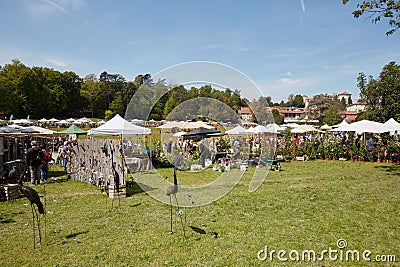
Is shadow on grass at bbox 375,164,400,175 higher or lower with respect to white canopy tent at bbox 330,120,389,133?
lower

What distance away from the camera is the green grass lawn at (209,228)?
4.61 metres

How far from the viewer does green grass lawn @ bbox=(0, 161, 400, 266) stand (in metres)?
4.61

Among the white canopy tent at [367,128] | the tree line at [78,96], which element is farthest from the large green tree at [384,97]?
the white canopy tent at [367,128]

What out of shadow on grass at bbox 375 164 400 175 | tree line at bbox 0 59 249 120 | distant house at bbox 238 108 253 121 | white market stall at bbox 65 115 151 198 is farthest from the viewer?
tree line at bbox 0 59 249 120

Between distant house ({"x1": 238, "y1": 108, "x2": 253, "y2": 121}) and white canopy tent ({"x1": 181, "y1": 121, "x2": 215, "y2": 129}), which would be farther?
white canopy tent ({"x1": 181, "y1": 121, "x2": 215, "y2": 129})

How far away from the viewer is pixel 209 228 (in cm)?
582

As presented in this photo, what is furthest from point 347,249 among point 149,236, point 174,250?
point 149,236

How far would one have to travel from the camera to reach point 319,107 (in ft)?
240

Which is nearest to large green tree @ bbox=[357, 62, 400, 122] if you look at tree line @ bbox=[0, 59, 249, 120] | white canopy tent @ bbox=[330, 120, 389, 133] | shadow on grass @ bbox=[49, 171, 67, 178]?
white canopy tent @ bbox=[330, 120, 389, 133]

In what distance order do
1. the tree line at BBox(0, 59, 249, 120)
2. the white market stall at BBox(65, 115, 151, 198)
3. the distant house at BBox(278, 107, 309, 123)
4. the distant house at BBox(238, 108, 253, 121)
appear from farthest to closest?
the tree line at BBox(0, 59, 249, 120) → the distant house at BBox(278, 107, 309, 123) → the white market stall at BBox(65, 115, 151, 198) → the distant house at BBox(238, 108, 253, 121)

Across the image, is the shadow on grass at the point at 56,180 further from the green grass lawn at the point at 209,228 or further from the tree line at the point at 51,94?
the tree line at the point at 51,94

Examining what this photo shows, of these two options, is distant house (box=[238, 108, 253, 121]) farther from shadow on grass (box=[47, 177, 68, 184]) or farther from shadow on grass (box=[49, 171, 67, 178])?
shadow on grass (box=[49, 171, 67, 178])

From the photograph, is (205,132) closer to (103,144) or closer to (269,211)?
(103,144)

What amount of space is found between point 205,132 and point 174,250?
7.49m
